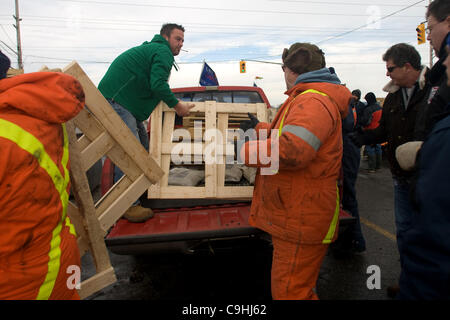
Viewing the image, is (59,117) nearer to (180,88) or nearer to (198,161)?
(198,161)

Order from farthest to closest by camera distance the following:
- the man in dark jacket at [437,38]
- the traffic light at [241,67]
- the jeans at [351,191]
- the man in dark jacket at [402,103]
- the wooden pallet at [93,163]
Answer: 1. the traffic light at [241,67]
2. the jeans at [351,191]
3. the man in dark jacket at [402,103]
4. the wooden pallet at [93,163]
5. the man in dark jacket at [437,38]

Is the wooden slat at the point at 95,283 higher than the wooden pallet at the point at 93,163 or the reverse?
the reverse

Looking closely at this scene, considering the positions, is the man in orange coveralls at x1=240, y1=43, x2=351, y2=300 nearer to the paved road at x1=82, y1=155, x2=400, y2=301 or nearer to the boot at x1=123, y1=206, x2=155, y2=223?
the paved road at x1=82, y1=155, x2=400, y2=301

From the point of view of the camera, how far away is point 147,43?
3.25m

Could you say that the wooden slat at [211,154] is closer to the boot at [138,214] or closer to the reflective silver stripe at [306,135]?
the boot at [138,214]

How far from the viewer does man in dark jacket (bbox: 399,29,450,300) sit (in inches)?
40.6

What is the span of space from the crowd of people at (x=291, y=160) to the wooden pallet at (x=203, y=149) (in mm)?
206

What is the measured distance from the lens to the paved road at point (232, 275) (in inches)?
110

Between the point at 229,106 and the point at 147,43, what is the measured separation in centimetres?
112

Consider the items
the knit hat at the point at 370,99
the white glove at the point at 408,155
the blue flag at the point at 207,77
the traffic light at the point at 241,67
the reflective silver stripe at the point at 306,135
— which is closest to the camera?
the white glove at the point at 408,155

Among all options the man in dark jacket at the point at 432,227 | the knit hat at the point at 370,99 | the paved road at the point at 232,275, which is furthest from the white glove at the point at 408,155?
the knit hat at the point at 370,99

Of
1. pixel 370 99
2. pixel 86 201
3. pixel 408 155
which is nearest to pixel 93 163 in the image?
pixel 86 201

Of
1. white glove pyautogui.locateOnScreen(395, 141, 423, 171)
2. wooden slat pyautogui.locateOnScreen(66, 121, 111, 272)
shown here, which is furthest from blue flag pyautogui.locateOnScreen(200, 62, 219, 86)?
white glove pyautogui.locateOnScreen(395, 141, 423, 171)
